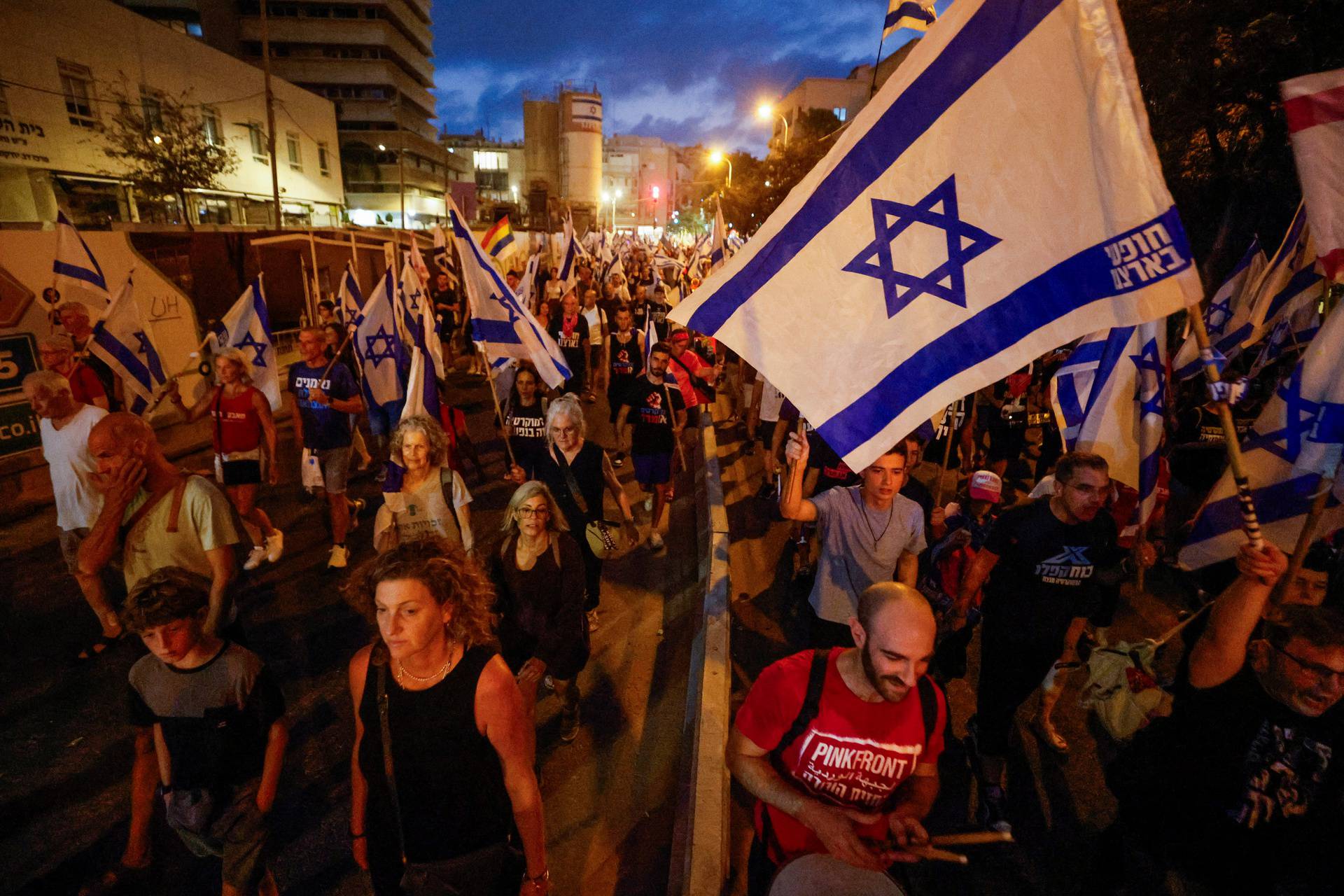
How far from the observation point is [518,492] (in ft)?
11.8

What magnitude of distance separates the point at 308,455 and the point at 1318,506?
713 centimetres

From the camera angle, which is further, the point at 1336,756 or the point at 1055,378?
the point at 1055,378

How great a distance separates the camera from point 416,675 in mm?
2244

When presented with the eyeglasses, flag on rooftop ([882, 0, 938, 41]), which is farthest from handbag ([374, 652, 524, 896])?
flag on rooftop ([882, 0, 938, 41])

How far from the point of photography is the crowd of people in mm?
2205

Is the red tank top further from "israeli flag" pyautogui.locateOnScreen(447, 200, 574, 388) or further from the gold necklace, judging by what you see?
the gold necklace

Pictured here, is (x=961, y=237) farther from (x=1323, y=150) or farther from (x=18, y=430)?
(x=18, y=430)

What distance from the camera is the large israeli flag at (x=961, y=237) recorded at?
6.26 ft

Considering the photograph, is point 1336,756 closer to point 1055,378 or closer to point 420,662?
point 1055,378

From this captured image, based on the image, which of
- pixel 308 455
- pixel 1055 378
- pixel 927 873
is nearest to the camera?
pixel 927 873

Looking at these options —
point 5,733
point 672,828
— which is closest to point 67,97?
point 5,733

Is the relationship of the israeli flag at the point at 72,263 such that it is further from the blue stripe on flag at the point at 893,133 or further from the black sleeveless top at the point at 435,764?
the blue stripe on flag at the point at 893,133

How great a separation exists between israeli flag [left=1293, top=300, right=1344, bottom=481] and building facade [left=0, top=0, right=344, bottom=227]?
70.6 ft

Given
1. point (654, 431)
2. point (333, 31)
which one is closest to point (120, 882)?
point (654, 431)
